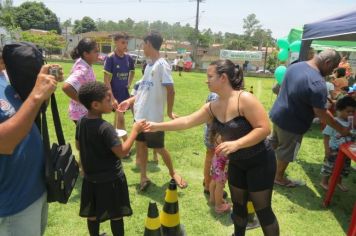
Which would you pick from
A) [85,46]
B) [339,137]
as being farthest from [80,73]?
[339,137]

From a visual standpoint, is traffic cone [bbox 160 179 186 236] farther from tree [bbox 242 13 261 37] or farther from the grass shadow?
tree [bbox 242 13 261 37]

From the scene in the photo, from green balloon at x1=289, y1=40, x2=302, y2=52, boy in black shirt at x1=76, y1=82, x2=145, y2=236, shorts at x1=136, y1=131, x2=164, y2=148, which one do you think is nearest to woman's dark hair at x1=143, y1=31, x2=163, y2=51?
shorts at x1=136, y1=131, x2=164, y2=148

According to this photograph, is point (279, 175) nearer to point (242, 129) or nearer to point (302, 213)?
point (302, 213)

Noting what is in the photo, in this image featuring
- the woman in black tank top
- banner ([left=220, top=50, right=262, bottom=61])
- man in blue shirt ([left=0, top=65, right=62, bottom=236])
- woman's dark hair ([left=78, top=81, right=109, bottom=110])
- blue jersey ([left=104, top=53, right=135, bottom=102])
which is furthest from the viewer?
banner ([left=220, top=50, right=262, bottom=61])

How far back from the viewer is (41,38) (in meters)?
48.6

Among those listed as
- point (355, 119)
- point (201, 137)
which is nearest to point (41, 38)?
point (201, 137)

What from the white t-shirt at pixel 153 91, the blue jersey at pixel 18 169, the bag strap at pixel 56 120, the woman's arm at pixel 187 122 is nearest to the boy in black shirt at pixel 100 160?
the woman's arm at pixel 187 122

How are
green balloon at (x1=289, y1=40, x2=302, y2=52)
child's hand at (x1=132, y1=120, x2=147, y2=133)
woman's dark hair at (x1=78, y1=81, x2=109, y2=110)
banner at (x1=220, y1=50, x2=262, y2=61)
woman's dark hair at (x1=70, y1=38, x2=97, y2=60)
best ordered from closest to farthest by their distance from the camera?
woman's dark hair at (x1=78, y1=81, x2=109, y2=110) → child's hand at (x1=132, y1=120, x2=147, y2=133) → woman's dark hair at (x1=70, y1=38, x2=97, y2=60) → green balloon at (x1=289, y1=40, x2=302, y2=52) → banner at (x1=220, y1=50, x2=262, y2=61)

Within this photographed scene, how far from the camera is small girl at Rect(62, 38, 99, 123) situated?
396cm

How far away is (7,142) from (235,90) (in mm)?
1806

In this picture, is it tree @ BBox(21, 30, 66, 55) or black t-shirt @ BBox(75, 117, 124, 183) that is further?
tree @ BBox(21, 30, 66, 55)

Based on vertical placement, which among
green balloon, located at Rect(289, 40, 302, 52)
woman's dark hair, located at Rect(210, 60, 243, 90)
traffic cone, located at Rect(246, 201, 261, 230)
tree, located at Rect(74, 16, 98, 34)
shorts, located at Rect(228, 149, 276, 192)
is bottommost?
traffic cone, located at Rect(246, 201, 261, 230)

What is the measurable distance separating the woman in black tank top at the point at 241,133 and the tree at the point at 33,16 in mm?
78750

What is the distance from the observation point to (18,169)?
5.48 feet
